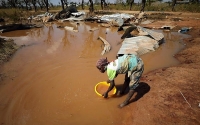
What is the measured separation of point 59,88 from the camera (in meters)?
4.33

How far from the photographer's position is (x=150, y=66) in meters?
5.55

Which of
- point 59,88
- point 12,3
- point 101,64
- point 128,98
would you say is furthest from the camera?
point 12,3

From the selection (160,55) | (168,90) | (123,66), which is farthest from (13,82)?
(160,55)

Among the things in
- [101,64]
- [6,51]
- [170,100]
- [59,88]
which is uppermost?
[101,64]

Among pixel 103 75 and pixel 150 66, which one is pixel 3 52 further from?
pixel 150 66

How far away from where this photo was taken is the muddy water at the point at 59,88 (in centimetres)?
330

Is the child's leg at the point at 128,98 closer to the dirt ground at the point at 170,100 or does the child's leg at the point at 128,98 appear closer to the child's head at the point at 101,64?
the dirt ground at the point at 170,100

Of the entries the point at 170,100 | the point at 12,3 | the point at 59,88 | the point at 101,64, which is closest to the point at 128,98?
the point at 170,100

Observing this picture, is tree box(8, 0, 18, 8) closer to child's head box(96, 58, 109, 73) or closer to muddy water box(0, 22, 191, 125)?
muddy water box(0, 22, 191, 125)

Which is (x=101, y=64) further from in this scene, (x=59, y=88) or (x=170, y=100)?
(x=59, y=88)

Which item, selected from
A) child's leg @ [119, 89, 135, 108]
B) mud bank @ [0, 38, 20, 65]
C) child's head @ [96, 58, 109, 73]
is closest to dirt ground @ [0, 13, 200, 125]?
child's leg @ [119, 89, 135, 108]

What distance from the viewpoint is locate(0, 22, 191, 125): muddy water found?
10.8 feet

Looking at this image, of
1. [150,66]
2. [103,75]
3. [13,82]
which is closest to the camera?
[13,82]

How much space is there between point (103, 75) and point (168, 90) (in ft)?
6.67
